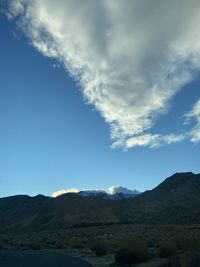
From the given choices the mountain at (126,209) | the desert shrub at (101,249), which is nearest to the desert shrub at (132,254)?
the desert shrub at (101,249)

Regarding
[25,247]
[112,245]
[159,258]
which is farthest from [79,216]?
[159,258]

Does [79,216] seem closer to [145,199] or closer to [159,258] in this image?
[145,199]

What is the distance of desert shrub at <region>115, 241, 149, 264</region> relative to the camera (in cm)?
3828

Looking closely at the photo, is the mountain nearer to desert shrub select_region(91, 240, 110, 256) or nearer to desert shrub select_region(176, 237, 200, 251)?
desert shrub select_region(91, 240, 110, 256)

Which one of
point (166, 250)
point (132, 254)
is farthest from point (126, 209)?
point (132, 254)

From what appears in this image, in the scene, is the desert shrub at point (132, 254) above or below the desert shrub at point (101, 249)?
below

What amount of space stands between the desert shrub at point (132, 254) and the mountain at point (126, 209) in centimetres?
7044

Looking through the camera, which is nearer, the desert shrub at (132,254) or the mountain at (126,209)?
the desert shrub at (132,254)

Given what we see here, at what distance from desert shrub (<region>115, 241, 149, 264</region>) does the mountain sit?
231 ft

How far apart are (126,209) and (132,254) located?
345 ft

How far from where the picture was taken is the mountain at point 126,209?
12538cm

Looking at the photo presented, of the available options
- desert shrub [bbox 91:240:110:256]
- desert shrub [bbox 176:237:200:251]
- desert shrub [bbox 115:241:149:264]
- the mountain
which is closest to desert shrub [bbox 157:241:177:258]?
desert shrub [bbox 176:237:200:251]

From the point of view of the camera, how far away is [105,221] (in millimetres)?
130625

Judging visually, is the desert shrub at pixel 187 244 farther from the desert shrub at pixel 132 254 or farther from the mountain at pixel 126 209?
the mountain at pixel 126 209
